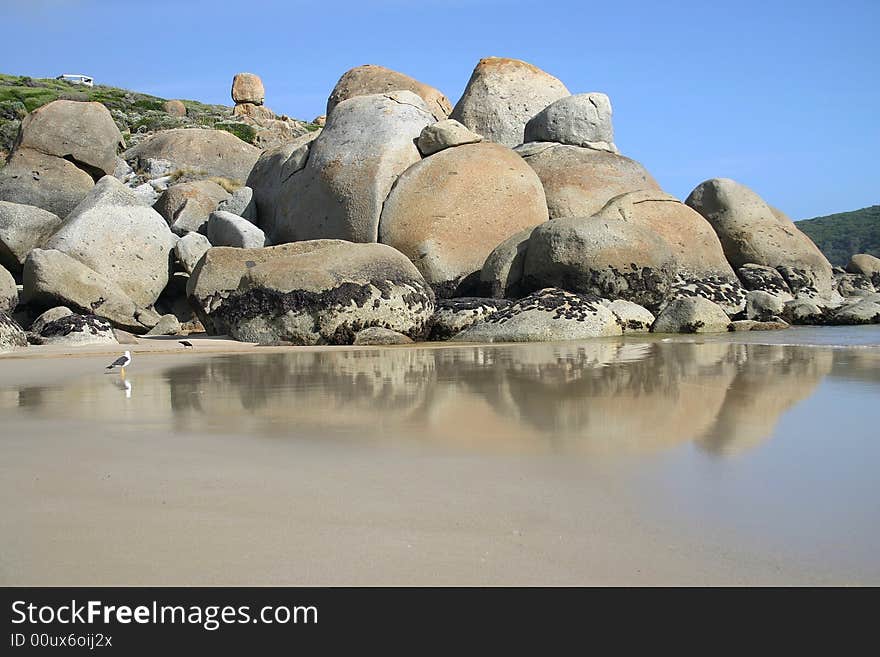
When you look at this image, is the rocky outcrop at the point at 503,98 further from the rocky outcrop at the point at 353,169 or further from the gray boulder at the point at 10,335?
the gray boulder at the point at 10,335

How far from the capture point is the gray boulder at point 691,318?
37.0 feet

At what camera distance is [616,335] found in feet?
35.7

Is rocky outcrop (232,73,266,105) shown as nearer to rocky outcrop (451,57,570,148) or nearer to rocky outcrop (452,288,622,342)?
rocky outcrop (451,57,570,148)

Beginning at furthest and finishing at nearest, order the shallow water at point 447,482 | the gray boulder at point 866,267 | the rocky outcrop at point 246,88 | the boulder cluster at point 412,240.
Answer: the rocky outcrop at point 246,88 < the gray boulder at point 866,267 < the boulder cluster at point 412,240 < the shallow water at point 447,482

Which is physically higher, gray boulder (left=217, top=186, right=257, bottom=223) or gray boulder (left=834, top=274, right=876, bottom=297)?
gray boulder (left=217, top=186, right=257, bottom=223)

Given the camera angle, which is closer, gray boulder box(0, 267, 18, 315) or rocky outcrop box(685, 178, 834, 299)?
gray boulder box(0, 267, 18, 315)

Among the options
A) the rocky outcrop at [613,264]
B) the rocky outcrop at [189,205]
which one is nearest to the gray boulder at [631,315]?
the rocky outcrop at [613,264]

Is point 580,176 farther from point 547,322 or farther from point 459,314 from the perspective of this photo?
point 547,322

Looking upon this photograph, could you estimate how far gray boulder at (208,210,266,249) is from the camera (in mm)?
14148

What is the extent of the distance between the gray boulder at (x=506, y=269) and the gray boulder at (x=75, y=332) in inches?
196

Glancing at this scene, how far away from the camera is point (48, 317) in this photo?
11.0 meters

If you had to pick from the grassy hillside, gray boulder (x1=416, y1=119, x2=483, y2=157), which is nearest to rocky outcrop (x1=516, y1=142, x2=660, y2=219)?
gray boulder (x1=416, y1=119, x2=483, y2=157)

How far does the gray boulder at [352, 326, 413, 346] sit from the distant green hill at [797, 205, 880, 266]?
2316 inches

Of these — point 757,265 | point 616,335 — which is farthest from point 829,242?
point 616,335
